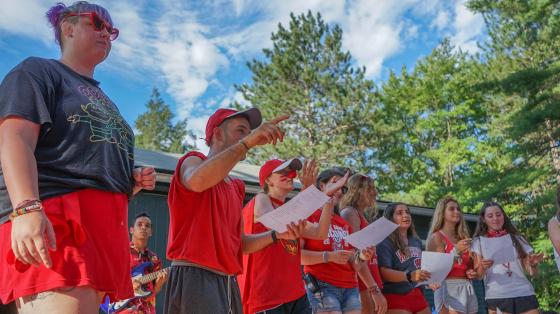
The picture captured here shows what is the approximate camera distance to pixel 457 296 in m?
5.62

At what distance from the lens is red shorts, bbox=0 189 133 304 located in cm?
164

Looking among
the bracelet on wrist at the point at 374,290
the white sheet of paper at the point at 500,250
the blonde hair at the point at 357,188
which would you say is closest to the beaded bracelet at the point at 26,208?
the bracelet on wrist at the point at 374,290

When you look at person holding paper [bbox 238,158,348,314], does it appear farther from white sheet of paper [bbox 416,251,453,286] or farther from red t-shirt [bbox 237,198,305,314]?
white sheet of paper [bbox 416,251,453,286]

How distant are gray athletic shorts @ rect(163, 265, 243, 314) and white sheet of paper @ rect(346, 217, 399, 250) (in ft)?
6.28

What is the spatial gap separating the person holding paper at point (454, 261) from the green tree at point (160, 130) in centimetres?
3712

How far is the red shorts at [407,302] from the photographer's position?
5137 millimetres

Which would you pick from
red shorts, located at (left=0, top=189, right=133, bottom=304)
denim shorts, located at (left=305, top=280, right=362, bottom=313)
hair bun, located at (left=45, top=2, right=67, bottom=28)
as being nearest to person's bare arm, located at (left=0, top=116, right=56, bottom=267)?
red shorts, located at (left=0, top=189, right=133, bottom=304)

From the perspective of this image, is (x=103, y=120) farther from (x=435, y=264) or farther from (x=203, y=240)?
(x=435, y=264)

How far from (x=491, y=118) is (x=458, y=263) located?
22646 mm

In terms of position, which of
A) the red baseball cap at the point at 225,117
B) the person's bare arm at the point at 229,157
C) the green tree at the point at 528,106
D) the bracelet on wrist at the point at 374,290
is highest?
the green tree at the point at 528,106

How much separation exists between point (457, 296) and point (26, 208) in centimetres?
511

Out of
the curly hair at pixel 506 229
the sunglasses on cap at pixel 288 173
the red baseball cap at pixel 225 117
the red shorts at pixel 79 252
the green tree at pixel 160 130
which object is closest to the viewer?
the red shorts at pixel 79 252

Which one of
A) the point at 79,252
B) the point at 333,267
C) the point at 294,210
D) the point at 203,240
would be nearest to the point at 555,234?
the point at 333,267

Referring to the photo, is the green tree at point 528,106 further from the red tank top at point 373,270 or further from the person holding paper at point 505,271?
the red tank top at point 373,270
